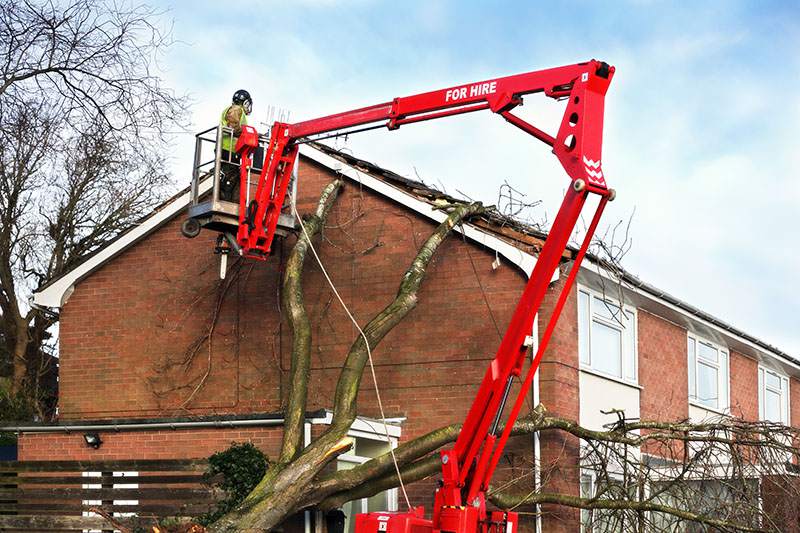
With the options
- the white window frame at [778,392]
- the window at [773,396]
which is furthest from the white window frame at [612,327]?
the window at [773,396]

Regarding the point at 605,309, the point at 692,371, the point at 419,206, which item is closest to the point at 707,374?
the point at 692,371

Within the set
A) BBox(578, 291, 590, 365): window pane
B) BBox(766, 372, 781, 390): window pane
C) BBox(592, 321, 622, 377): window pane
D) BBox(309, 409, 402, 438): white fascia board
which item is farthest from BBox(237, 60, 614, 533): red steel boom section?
BBox(766, 372, 781, 390): window pane

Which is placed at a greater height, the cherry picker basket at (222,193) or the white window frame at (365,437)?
the cherry picker basket at (222,193)

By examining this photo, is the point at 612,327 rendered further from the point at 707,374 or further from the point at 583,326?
the point at 707,374

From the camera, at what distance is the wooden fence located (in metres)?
16.2

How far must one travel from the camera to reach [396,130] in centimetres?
1545

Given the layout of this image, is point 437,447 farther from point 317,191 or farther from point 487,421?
point 317,191

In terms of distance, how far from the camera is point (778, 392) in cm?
2848

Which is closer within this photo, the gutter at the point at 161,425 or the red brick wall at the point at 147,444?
the gutter at the point at 161,425

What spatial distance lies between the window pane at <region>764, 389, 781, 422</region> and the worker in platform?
48.6ft

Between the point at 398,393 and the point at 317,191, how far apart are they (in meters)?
3.84

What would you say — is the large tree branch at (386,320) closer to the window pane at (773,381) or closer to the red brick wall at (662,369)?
the red brick wall at (662,369)

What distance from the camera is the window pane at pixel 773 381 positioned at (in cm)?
2784

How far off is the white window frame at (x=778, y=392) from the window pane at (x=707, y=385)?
2582 mm
